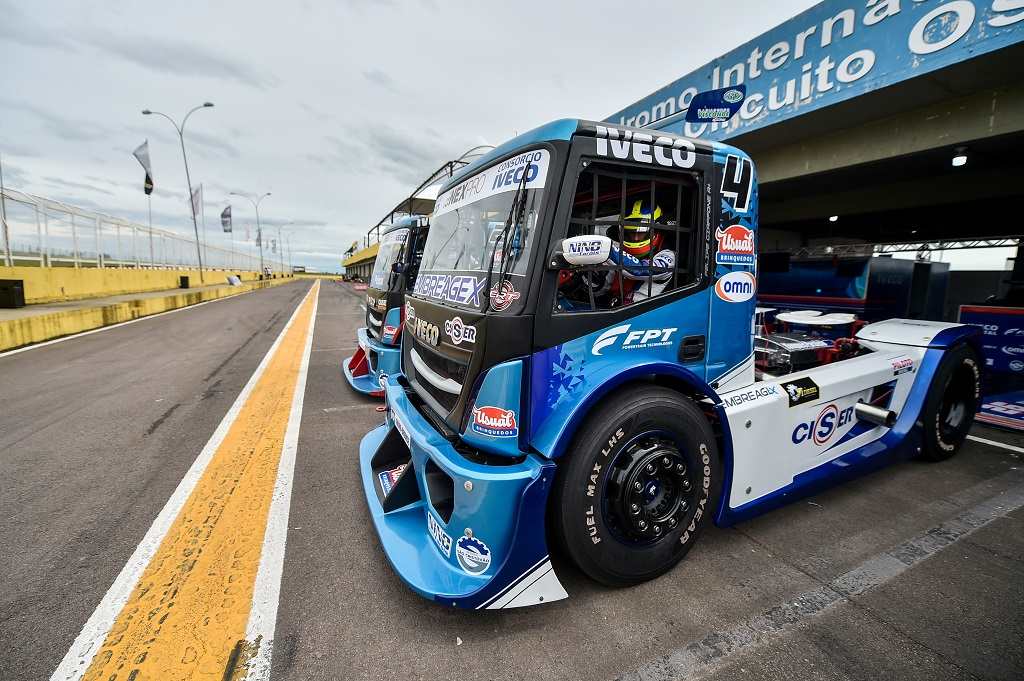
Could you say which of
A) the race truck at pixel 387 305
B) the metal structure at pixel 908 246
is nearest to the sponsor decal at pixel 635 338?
the race truck at pixel 387 305

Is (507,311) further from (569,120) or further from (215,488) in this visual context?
(215,488)

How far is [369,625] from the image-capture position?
212 cm

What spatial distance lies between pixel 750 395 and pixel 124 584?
3.68m

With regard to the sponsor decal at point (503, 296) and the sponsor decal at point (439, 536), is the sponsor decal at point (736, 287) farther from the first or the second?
the sponsor decal at point (439, 536)

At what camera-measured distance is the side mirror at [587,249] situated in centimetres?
192

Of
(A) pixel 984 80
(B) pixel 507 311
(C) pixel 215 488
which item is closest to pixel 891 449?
(B) pixel 507 311

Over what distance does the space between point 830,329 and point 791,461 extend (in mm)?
5687

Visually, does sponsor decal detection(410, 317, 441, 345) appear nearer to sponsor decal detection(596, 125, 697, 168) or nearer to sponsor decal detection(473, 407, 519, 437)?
sponsor decal detection(473, 407, 519, 437)

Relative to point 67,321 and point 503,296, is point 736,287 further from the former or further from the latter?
point 67,321

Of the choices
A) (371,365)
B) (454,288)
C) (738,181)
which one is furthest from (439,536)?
(371,365)

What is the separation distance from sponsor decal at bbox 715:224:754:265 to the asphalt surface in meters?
1.79

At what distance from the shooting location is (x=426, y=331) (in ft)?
9.01

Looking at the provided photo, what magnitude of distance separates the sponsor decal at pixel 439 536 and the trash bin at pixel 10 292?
16.8 metres

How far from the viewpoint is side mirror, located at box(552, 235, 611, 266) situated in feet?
6.31
